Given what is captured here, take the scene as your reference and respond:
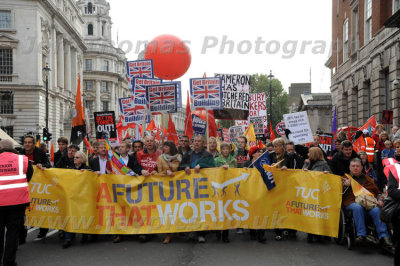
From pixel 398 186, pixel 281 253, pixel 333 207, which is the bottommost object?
pixel 281 253

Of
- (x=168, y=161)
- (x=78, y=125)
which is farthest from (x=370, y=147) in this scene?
(x=78, y=125)

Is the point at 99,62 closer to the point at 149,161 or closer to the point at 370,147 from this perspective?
the point at 370,147

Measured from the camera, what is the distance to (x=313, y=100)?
42.5m

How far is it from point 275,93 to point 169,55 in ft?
228

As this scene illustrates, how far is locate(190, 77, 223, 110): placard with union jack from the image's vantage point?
1128 centimetres

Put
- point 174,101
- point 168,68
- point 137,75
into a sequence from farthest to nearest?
point 137,75 < point 168,68 < point 174,101

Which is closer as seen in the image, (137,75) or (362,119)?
(137,75)

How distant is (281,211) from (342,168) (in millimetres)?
1373

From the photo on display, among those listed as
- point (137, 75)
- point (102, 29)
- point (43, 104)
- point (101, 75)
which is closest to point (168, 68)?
point (137, 75)

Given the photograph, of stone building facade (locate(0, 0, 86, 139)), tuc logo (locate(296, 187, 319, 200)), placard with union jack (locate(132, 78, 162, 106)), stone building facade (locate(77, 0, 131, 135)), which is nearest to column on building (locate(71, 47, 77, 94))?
stone building facade (locate(0, 0, 86, 139))

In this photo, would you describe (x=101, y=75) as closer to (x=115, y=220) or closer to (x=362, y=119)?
(x=362, y=119)

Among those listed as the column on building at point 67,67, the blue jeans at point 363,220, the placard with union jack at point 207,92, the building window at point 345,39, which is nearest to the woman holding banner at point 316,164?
the blue jeans at point 363,220

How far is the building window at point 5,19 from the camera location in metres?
43.8

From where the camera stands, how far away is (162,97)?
11.8 m
